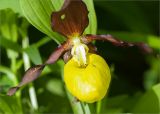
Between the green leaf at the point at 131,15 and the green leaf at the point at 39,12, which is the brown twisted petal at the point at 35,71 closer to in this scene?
the green leaf at the point at 39,12

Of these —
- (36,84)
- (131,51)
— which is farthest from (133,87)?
(36,84)

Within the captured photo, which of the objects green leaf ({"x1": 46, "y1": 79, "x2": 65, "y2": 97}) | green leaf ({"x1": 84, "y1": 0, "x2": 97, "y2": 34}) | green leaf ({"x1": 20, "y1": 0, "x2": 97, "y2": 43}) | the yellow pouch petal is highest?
green leaf ({"x1": 20, "y1": 0, "x2": 97, "y2": 43})

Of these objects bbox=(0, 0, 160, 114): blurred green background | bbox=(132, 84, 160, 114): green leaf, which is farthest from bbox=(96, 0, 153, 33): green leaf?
bbox=(132, 84, 160, 114): green leaf

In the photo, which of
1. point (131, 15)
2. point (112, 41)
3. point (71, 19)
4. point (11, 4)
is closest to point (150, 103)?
point (112, 41)

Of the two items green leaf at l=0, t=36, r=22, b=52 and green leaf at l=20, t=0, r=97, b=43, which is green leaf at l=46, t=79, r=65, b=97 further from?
green leaf at l=20, t=0, r=97, b=43

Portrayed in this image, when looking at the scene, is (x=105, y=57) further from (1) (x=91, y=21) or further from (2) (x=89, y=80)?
(2) (x=89, y=80)

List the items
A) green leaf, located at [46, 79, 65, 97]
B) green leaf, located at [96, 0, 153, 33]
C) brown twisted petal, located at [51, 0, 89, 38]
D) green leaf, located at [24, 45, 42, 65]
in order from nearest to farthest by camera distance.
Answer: brown twisted petal, located at [51, 0, 89, 38]
green leaf, located at [24, 45, 42, 65]
green leaf, located at [46, 79, 65, 97]
green leaf, located at [96, 0, 153, 33]
